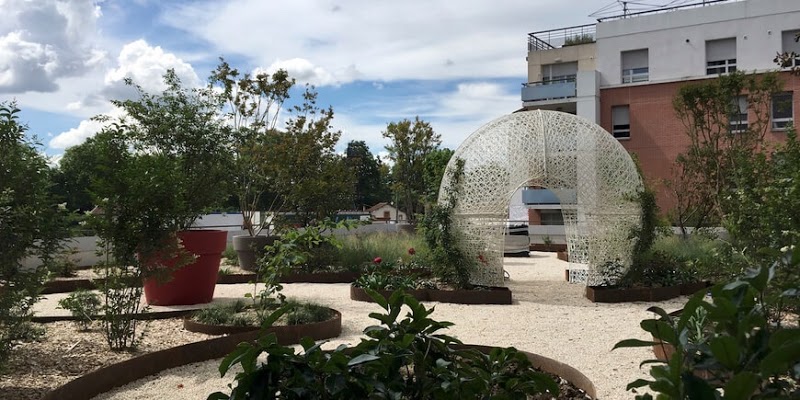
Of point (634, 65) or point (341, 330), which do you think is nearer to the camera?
point (341, 330)

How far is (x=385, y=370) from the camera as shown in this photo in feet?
6.36

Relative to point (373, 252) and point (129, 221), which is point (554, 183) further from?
point (129, 221)

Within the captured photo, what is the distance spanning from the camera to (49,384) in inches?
221

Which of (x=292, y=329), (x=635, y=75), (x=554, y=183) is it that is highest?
(x=635, y=75)

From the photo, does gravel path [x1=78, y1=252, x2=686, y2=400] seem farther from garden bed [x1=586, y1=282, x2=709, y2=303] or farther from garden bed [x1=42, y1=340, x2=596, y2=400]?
garden bed [x1=586, y1=282, x2=709, y2=303]

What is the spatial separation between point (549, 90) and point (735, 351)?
3166 cm

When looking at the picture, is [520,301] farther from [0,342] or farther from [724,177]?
[724,177]

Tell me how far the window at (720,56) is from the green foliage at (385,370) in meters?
30.0

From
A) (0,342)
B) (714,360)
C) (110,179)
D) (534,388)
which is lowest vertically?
(0,342)

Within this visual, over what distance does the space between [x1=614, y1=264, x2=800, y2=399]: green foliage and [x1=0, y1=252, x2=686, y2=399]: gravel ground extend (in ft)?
14.4

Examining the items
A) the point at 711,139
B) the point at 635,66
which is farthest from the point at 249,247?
the point at 635,66

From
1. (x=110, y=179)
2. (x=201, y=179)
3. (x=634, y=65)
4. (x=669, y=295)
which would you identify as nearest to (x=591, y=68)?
(x=634, y=65)

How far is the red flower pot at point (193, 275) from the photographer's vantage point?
10.3 m

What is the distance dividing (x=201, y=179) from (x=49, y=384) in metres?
5.56
